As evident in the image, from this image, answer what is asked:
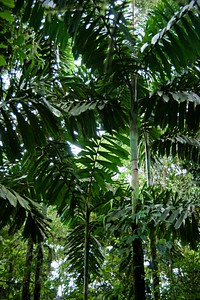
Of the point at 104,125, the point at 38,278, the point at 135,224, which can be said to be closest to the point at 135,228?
the point at 135,224


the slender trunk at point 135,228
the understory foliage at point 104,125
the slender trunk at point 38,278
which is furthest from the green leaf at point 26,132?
the slender trunk at point 38,278

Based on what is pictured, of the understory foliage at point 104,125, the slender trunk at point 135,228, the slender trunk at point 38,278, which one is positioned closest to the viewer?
the slender trunk at point 135,228

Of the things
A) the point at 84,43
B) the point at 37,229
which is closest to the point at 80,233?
the point at 37,229

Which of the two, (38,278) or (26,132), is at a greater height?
(26,132)

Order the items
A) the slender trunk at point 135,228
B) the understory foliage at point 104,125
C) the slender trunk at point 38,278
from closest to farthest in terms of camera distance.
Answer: the slender trunk at point 135,228 < the understory foliage at point 104,125 < the slender trunk at point 38,278

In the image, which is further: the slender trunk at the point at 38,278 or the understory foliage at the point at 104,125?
the slender trunk at the point at 38,278

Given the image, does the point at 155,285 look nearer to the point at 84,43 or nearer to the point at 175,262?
the point at 175,262

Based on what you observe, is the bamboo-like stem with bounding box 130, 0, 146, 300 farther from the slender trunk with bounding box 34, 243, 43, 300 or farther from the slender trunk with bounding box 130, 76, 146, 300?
the slender trunk with bounding box 34, 243, 43, 300

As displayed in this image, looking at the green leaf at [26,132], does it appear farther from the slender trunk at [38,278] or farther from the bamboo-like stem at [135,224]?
the slender trunk at [38,278]

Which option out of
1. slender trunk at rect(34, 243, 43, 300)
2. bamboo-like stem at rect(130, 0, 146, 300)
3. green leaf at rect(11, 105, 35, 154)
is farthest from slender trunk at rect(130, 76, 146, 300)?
slender trunk at rect(34, 243, 43, 300)

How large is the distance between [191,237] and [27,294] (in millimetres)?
2321

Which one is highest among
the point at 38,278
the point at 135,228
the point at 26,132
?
the point at 26,132

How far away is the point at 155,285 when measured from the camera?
8.43 feet

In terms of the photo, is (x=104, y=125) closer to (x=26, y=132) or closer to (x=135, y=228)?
(x=26, y=132)
